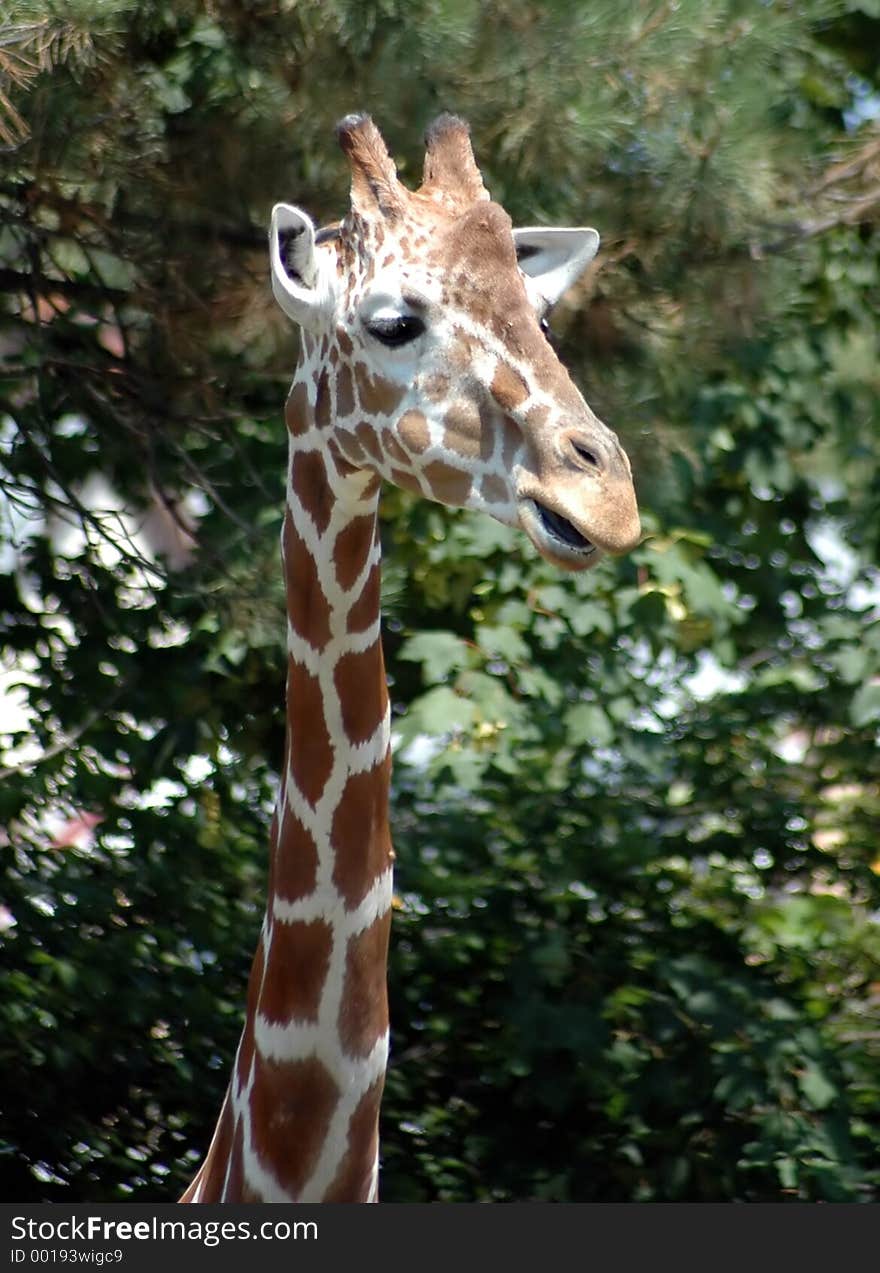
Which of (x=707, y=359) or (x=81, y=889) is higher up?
(x=707, y=359)

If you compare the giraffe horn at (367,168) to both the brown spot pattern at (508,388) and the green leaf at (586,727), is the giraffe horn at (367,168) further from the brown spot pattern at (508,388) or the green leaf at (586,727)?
the green leaf at (586,727)

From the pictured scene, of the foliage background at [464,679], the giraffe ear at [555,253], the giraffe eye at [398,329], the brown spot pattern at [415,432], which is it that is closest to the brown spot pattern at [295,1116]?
the brown spot pattern at [415,432]

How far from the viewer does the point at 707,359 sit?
14.4 ft

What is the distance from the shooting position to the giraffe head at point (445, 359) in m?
2.16

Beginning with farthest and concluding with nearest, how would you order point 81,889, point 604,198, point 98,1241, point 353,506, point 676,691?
point 676,691 → point 81,889 → point 604,198 → point 98,1241 → point 353,506

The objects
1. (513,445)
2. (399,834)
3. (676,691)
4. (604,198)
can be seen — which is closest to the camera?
(513,445)

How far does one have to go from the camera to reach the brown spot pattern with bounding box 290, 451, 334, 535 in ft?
8.34

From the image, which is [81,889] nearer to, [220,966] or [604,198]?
[220,966]

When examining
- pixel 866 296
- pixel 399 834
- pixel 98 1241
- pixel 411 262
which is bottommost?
pixel 98 1241

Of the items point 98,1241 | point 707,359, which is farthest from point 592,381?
point 98,1241

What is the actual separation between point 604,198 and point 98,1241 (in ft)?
7.70

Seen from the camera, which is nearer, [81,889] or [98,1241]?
[98,1241]

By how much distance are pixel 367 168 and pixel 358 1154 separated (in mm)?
1366

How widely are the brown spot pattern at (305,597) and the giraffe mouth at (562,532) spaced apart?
1.54 ft
